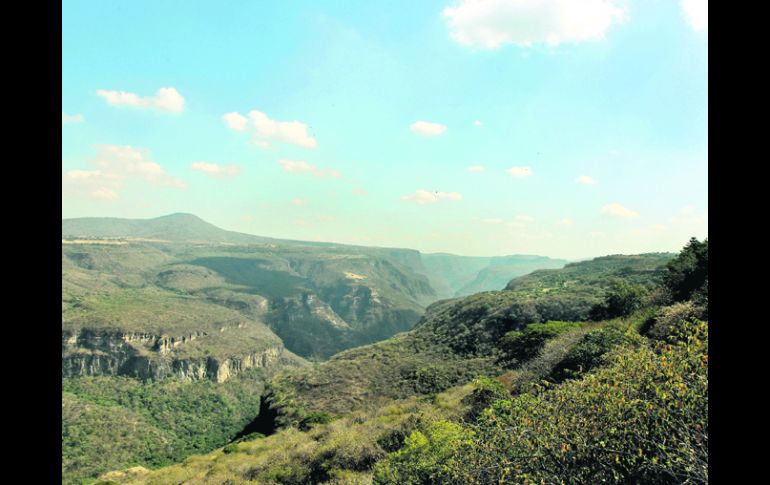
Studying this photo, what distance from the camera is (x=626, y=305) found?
2727 cm

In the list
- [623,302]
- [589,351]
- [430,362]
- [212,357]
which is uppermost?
[623,302]

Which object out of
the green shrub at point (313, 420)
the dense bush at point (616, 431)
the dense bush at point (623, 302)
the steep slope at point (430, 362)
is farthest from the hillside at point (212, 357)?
the dense bush at point (616, 431)

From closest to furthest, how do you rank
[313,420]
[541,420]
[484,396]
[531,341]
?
[541,420], [484,396], [531,341], [313,420]

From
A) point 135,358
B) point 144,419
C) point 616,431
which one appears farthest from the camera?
point 135,358

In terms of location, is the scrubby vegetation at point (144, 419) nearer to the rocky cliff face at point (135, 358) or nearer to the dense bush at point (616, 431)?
the rocky cliff face at point (135, 358)

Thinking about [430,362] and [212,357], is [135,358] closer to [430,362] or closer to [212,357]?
[212,357]

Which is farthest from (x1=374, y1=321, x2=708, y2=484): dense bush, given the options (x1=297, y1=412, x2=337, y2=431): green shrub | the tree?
(x1=297, y1=412, x2=337, y2=431): green shrub

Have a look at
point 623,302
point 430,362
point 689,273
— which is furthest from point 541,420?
point 430,362

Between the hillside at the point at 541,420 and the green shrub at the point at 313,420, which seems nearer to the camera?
the hillside at the point at 541,420

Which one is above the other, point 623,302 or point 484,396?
point 623,302

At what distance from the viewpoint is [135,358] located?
88.9 metres

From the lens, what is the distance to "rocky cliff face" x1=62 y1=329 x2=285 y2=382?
283 ft

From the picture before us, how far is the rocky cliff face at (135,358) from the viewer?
86.2 meters
